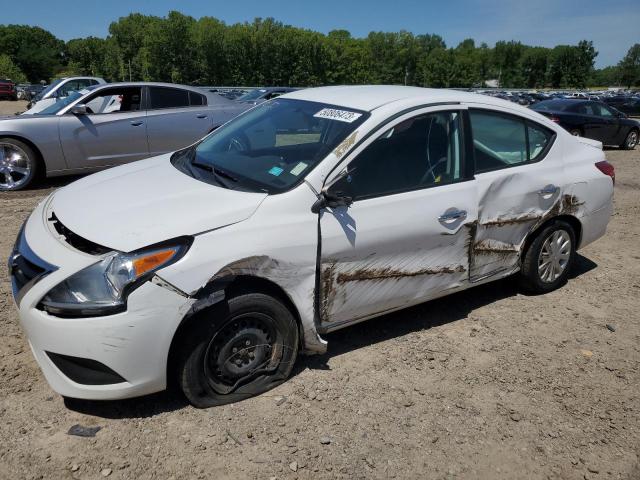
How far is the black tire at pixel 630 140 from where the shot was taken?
591 inches

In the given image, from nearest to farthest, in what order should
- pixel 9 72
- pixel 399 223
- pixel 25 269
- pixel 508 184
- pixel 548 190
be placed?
pixel 25 269
pixel 399 223
pixel 508 184
pixel 548 190
pixel 9 72

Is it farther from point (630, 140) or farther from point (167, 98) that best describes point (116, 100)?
point (630, 140)

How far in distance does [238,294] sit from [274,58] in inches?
4250

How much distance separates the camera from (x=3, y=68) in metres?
78.2

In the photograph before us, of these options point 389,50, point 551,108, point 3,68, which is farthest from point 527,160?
point 389,50

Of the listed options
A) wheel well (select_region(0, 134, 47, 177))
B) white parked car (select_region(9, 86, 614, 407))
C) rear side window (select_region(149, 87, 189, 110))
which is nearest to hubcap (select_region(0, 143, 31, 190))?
wheel well (select_region(0, 134, 47, 177))

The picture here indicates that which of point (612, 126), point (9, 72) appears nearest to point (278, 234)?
point (612, 126)

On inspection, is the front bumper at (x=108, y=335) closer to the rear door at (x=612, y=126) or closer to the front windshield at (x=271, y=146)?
the front windshield at (x=271, y=146)

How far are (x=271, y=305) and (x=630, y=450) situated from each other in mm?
2055

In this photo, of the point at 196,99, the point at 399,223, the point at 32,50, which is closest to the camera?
the point at 399,223

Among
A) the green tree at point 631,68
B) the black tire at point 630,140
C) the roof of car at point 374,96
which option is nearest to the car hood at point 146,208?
the roof of car at point 374,96

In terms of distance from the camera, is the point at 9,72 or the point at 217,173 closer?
the point at 217,173

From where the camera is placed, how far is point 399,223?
3307 mm

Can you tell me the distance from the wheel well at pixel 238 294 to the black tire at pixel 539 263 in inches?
87.4
